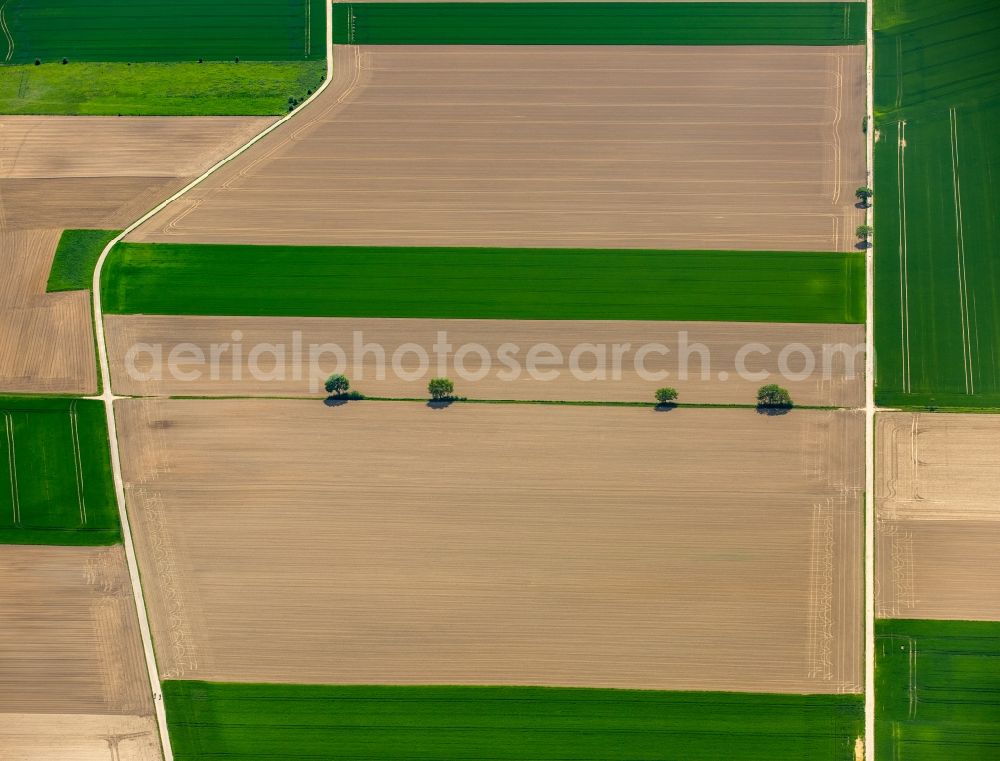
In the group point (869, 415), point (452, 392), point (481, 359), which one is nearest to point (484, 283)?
point (481, 359)

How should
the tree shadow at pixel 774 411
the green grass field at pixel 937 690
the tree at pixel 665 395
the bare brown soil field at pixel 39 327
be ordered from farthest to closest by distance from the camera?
the bare brown soil field at pixel 39 327 → the tree at pixel 665 395 → the tree shadow at pixel 774 411 → the green grass field at pixel 937 690

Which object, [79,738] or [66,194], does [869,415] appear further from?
[66,194]

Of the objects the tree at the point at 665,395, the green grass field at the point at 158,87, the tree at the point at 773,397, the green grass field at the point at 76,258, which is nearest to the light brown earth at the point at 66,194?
the green grass field at the point at 76,258

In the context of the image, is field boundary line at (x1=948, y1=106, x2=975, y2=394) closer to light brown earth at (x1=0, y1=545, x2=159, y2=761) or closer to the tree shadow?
the tree shadow

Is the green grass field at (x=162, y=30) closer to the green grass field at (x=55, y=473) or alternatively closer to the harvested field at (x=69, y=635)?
the green grass field at (x=55, y=473)

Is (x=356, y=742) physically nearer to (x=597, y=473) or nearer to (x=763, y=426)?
(x=597, y=473)

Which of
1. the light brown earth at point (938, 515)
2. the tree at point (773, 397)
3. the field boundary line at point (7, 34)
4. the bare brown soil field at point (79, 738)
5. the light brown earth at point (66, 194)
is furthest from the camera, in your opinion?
the field boundary line at point (7, 34)
